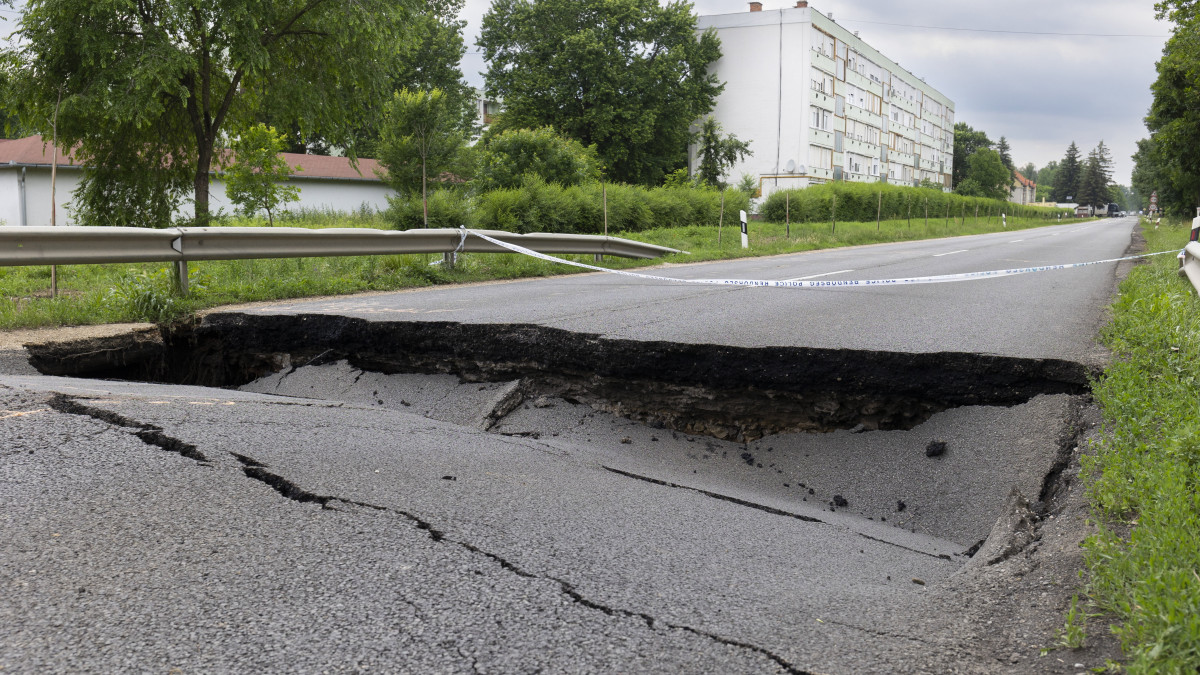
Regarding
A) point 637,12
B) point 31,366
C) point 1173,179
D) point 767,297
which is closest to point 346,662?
point 31,366

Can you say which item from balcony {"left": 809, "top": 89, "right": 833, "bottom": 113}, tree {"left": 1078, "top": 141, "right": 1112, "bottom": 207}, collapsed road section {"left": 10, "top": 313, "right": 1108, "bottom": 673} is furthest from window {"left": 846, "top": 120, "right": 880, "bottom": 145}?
tree {"left": 1078, "top": 141, "right": 1112, "bottom": 207}

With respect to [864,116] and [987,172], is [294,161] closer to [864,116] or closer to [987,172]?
[864,116]

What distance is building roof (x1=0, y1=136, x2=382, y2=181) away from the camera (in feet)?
105

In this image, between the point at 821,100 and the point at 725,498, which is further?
the point at 821,100

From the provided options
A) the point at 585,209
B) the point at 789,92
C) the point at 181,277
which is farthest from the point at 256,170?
the point at 789,92

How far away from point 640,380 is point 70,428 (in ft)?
11.0

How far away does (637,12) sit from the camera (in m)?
52.6

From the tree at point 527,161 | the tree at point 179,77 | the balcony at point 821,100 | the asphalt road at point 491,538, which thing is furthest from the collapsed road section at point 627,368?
the balcony at point 821,100

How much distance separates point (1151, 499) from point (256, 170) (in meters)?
22.4

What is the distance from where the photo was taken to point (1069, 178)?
6914 inches

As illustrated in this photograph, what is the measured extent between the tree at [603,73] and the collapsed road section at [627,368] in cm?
4632

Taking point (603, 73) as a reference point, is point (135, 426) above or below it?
below

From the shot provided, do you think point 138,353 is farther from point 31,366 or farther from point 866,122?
point 866,122

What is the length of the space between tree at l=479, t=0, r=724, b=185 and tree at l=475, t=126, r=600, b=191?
19354 millimetres
